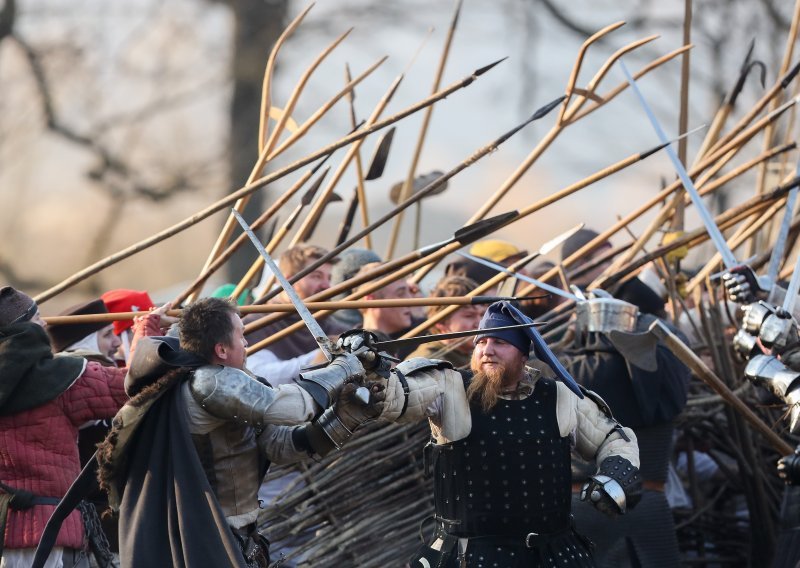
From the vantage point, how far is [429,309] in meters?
6.18

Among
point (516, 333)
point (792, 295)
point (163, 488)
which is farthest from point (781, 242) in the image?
point (163, 488)

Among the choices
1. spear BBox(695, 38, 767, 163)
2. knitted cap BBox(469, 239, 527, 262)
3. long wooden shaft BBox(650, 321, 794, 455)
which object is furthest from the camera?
knitted cap BBox(469, 239, 527, 262)

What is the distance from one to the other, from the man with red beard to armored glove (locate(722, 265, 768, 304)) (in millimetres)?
727

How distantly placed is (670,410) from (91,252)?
7.60m

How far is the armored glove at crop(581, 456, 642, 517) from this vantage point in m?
4.38

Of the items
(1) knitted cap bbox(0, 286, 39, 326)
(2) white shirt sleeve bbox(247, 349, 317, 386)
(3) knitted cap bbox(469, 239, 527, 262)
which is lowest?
(2) white shirt sleeve bbox(247, 349, 317, 386)

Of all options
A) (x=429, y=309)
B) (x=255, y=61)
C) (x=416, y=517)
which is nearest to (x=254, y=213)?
(x=255, y=61)

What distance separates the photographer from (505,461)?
176 inches

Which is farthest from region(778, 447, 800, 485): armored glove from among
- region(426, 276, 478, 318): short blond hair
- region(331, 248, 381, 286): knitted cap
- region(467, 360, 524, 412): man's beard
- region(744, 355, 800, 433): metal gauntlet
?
region(331, 248, 381, 286): knitted cap

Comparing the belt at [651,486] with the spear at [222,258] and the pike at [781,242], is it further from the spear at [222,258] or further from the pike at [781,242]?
the spear at [222,258]

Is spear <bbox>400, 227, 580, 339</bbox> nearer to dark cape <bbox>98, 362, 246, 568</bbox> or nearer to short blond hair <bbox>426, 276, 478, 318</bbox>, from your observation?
short blond hair <bbox>426, 276, 478, 318</bbox>

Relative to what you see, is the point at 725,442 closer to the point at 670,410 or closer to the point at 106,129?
the point at 670,410

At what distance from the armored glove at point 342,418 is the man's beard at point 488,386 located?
1.50 feet

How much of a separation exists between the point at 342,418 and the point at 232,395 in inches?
12.3
